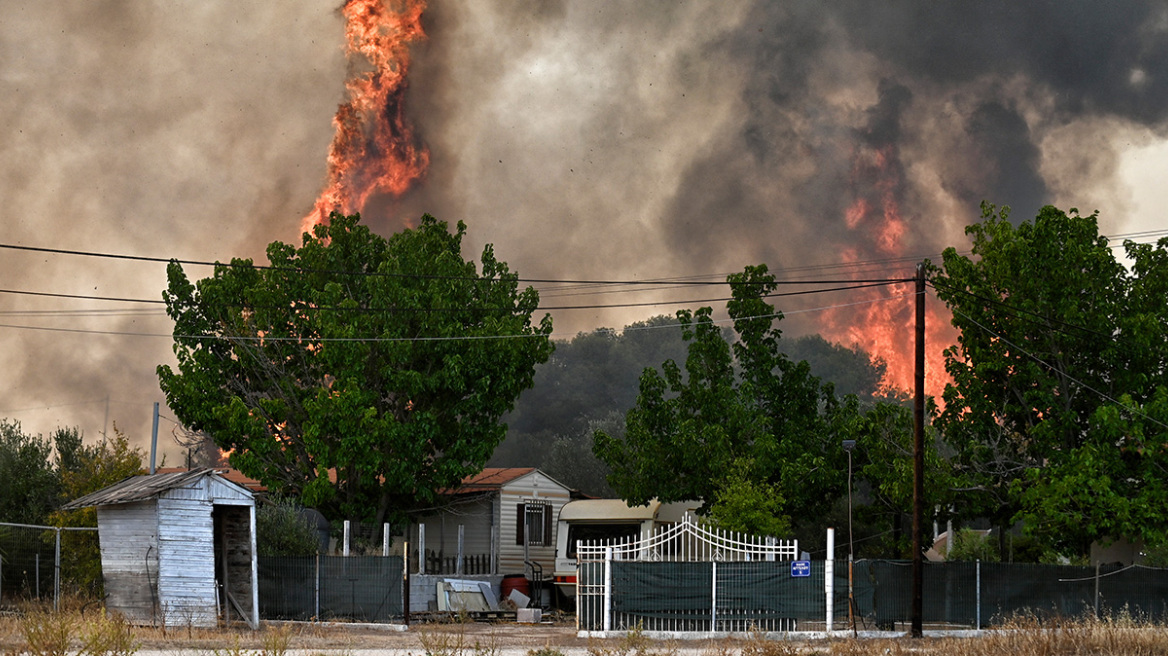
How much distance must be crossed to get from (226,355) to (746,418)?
1942cm

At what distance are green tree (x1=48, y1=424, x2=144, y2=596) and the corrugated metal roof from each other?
12.2ft

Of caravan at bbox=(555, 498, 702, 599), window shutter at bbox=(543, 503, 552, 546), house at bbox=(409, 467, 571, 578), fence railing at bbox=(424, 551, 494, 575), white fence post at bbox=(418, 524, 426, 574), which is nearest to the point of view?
white fence post at bbox=(418, 524, 426, 574)

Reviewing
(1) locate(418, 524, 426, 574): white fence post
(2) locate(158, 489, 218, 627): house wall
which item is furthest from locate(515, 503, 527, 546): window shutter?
(2) locate(158, 489, 218, 627): house wall

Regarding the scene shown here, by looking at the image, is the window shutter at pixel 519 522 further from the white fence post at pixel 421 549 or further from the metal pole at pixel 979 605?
the metal pole at pixel 979 605

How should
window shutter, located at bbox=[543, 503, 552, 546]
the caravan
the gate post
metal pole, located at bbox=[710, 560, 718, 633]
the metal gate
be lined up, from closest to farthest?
the gate post, metal pole, located at bbox=[710, 560, 718, 633], the metal gate, the caravan, window shutter, located at bbox=[543, 503, 552, 546]

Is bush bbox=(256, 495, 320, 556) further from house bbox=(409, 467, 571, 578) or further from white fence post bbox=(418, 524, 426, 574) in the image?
house bbox=(409, 467, 571, 578)

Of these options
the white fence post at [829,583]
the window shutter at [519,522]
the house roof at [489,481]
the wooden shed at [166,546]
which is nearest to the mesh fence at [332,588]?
the wooden shed at [166,546]

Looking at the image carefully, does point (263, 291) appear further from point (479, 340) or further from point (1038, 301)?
point (1038, 301)

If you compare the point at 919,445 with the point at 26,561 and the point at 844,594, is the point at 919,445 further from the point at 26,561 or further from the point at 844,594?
the point at 26,561

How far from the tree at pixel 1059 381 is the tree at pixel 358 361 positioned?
15.8 meters

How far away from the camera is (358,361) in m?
40.7

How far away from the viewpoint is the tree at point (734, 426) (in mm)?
39281

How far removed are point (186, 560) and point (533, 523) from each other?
20494 mm

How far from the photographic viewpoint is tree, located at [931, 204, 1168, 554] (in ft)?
105
